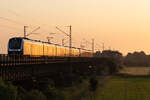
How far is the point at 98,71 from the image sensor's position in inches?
5079

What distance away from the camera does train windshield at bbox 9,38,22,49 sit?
59125mm

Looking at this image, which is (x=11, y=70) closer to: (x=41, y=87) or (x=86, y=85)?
(x=41, y=87)

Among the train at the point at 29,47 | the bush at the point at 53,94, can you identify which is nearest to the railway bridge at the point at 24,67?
the train at the point at 29,47

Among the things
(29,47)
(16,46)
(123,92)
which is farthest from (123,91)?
(16,46)

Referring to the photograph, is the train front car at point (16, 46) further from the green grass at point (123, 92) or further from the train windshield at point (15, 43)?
the green grass at point (123, 92)

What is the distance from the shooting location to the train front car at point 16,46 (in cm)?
5912

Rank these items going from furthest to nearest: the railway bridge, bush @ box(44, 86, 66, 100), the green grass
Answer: the green grass, bush @ box(44, 86, 66, 100), the railway bridge

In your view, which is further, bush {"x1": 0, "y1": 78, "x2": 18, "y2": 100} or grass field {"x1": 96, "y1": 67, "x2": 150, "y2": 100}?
grass field {"x1": 96, "y1": 67, "x2": 150, "y2": 100}

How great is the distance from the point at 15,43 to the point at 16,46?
0.47 meters

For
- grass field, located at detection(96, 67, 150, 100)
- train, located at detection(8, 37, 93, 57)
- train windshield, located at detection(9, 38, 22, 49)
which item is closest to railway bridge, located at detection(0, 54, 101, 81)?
train, located at detection(8, 37, 93, 57)

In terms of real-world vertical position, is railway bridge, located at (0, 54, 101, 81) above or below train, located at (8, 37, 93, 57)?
below

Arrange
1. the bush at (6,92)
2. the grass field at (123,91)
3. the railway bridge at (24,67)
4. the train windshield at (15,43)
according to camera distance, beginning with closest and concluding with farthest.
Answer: the bush at (6,92), the railway bridge at (24,67), the train windshield at (15,43), the grass field at (123,91)

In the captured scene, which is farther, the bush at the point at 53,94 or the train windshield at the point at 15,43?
the bush at the point at 53,94

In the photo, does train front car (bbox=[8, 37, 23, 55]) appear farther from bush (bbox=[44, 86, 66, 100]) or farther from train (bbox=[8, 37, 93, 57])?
bush (bbox=[44, 86, 66, 100])
